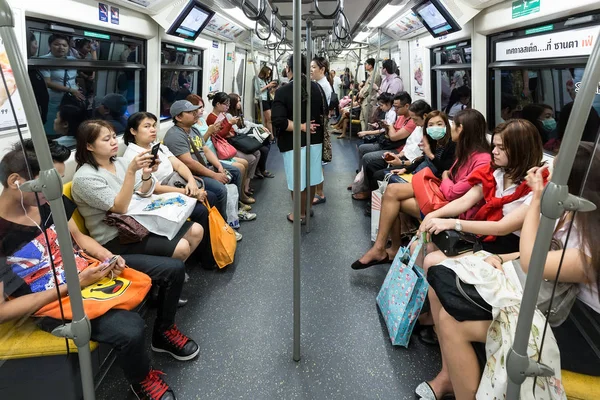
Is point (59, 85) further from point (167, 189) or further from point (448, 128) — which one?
point (448, 128)

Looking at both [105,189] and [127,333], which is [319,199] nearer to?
[105,189]

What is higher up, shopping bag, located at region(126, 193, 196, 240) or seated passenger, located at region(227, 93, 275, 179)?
seated passenger, located at region(227, 93, 275, 179)

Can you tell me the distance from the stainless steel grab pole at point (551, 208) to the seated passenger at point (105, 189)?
195 cm

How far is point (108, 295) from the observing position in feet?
5.76

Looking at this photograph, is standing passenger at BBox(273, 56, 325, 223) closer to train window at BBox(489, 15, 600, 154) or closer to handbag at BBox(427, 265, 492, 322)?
train window at BBox(489, 15, 600, 154)

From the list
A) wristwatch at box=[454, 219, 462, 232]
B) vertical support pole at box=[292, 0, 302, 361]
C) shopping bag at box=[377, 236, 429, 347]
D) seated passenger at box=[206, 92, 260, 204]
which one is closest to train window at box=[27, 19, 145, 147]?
seated passenger at box=[206, 92, 260, 204]

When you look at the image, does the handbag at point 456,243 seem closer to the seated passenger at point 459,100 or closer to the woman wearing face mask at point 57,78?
the seated passenger at point 459,100

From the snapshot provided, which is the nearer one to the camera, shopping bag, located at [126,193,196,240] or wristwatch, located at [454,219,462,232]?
wristwatch, located at [454,219,462,232]

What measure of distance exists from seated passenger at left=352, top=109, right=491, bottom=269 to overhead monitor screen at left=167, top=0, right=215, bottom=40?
2.98 metres

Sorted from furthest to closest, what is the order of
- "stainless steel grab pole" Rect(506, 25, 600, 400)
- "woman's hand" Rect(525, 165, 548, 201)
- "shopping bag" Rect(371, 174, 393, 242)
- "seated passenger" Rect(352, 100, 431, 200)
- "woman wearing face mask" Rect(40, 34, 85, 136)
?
1. "seated passenger" Rect(352, 100, 431, 200)
2. "shopping bag" Rect(371, 174, 393, 242)
3. "woman wearing face mask" Rect(40, 34, 85, 136)
4. "woman's hand" Rect(525, 165, 548, 201)
5. "stainless steel grab pole" Rect(506, 25, 600, 400)

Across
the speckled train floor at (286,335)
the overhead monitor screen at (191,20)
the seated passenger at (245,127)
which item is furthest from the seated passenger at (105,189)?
the seated passenger at (245,127)

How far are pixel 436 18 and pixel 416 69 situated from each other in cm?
221

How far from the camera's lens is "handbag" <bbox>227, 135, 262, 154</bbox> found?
17.3 feet

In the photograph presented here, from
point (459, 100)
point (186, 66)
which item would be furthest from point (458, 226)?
point (186, 66)
